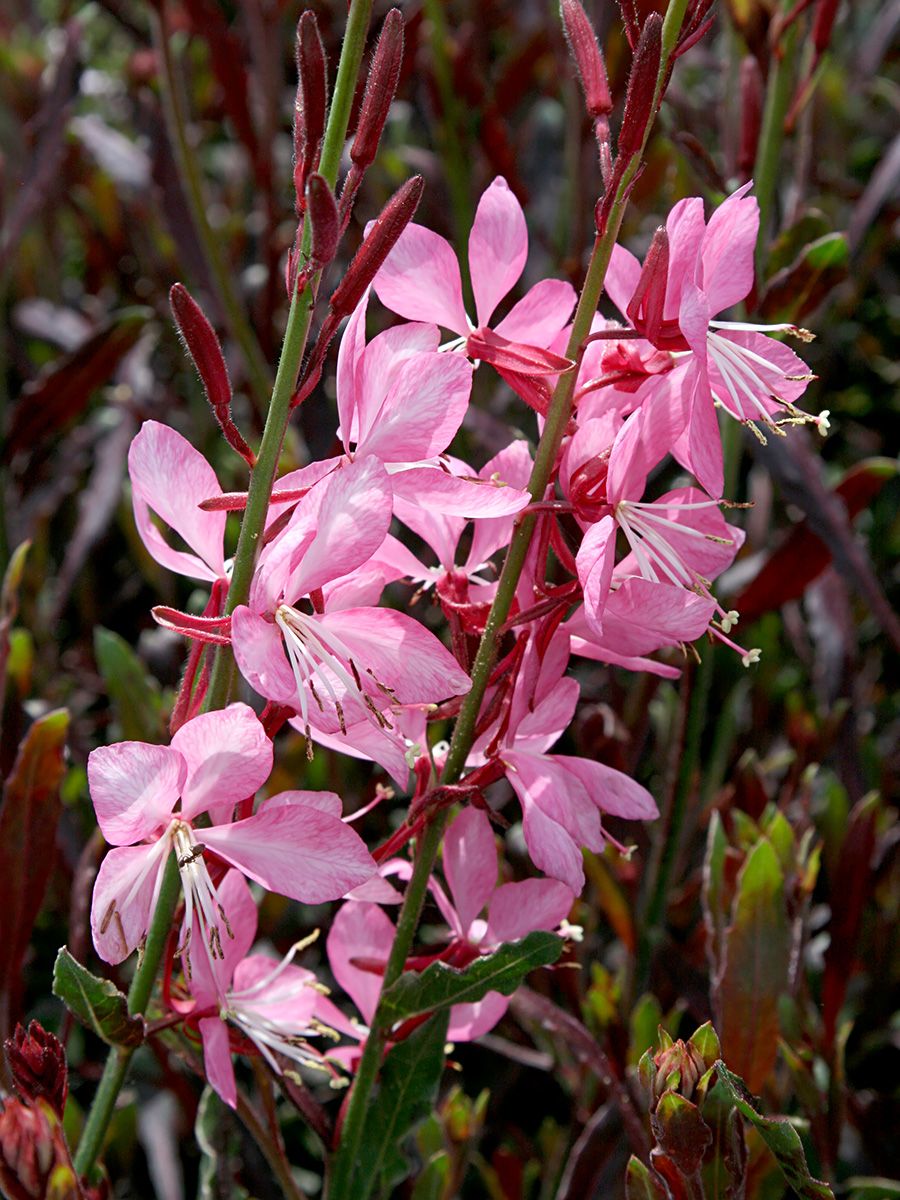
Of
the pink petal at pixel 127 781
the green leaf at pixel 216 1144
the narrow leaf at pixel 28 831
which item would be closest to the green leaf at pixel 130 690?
the narrow leaf at pixel 28 831

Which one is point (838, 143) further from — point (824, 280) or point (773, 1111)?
point (773, 1111)

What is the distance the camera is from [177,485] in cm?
78

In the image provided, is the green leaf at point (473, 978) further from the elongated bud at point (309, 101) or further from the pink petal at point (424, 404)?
the elongated bud at point (309, 101)

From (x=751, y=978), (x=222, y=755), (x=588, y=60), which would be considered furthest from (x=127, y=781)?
(x=751, y=978)

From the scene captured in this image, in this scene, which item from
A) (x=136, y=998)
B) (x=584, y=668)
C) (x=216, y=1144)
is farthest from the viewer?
(x=584, y=668)

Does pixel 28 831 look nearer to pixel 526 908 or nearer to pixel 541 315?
pixel 526 908

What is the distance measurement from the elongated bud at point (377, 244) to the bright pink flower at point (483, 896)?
346 mm

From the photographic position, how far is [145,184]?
7.06 ft

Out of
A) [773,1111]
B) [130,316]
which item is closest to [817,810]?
[773,1111]

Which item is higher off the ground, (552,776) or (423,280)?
(423,280)

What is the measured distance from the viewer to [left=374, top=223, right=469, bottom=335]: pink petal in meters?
0.81

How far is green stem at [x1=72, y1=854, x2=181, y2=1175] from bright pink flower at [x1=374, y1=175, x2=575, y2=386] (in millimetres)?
362

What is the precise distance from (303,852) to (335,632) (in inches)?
4.8

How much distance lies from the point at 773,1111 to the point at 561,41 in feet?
5.53
